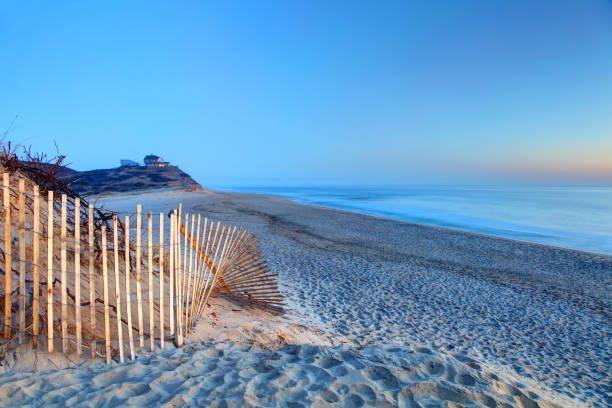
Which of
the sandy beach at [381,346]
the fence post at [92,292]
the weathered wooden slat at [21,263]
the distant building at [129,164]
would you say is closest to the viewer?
the sandy beach at [381,346]

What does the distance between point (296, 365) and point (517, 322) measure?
5.31m

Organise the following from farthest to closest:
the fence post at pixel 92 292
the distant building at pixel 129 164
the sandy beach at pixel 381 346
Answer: the distant building at pixel 129 164 < the fence post at pixel 92 292 < the sandy beach at pixel 381 346

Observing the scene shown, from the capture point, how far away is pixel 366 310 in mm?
6277

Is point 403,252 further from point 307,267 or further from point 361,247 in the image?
point 307,267

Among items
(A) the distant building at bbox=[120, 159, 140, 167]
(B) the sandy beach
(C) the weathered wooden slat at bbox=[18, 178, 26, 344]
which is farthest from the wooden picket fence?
(A) the distant building at bbox=[120, 159, 140, 167]

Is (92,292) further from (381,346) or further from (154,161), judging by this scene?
(154,161)

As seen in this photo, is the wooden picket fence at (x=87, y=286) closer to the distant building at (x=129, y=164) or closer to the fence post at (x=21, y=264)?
the fence post at (x=21, y=264)

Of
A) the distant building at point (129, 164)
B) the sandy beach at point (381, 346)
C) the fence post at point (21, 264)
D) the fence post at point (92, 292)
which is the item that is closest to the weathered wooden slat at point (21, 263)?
the fence post at point (21, 264)

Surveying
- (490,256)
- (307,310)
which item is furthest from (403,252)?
(307,310)

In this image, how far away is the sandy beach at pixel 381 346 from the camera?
264 centimetres

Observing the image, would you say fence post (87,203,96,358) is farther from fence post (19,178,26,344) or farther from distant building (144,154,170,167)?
distant building (144,154,170,167)

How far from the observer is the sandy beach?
264cm

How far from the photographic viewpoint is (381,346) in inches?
140

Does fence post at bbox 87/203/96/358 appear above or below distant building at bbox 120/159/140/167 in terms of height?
below
